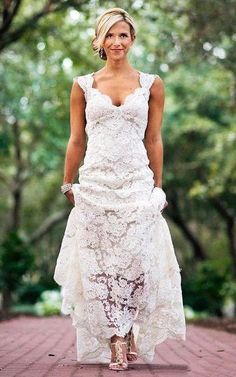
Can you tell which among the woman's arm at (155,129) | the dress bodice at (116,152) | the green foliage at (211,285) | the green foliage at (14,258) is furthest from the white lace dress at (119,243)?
the green foliage at (211,285)

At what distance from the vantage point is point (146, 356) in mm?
7125

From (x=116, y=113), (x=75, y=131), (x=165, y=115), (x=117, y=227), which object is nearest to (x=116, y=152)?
(x=116, y=113)

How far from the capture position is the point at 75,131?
23.5ft

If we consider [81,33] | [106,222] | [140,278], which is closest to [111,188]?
[106,222]

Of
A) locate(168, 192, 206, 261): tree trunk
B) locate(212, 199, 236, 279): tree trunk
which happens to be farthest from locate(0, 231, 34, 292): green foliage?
locate(168, 192, 206, 261): tree trunk

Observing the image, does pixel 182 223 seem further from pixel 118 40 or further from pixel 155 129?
pixel 118 40

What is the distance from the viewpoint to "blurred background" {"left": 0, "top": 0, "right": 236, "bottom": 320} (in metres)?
16.9

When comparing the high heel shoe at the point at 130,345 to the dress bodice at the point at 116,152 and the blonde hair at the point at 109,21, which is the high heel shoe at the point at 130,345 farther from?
the blonde hair at the point at 109,21

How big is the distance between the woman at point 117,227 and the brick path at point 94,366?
27 cm

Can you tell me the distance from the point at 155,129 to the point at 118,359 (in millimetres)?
1750

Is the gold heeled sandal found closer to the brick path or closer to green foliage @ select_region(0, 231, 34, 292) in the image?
the brick path

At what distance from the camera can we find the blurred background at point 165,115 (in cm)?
1686

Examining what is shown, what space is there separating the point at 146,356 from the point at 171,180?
928 inches

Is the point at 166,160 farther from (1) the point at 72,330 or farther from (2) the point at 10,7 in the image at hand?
(1) the point at 72,330
